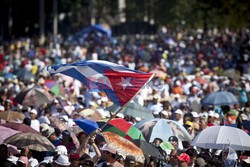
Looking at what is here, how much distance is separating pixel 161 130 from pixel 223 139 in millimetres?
1795

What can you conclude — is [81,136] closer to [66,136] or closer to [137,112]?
[66,136]

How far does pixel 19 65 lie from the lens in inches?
1572

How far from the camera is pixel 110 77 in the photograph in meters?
17.8

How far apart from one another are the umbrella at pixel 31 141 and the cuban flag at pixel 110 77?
1312 millimetres

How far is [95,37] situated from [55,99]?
103 ft

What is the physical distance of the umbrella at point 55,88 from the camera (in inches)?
1093

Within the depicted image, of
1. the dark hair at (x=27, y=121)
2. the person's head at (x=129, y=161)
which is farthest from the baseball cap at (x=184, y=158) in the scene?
the dark hair at (x=27, y=121)

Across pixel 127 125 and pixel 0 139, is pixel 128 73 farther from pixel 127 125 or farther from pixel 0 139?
pixel 0 139

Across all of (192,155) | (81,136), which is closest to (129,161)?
(192,155)

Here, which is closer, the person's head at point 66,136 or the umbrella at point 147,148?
the umbrella at point 147,148

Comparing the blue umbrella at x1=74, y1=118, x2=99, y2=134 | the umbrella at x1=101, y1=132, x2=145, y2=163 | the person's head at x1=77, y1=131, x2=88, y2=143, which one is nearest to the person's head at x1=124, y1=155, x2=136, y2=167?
the umbrella at x1=101, y1=132, x2=145, y2=163

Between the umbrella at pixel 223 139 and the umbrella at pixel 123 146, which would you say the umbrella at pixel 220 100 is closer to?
the umbrella at pixel 223 139

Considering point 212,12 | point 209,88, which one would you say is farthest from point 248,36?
point 212,12

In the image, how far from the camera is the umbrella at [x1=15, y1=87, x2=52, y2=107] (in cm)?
2472
